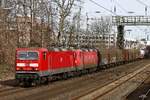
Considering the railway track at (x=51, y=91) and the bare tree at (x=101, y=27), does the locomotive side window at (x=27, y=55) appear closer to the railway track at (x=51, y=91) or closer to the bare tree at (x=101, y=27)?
the railway track at (x=51, y=91)

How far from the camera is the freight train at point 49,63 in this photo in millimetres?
27703

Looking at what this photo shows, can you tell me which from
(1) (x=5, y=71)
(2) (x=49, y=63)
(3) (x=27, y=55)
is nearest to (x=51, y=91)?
(3) (x=27, y=55)

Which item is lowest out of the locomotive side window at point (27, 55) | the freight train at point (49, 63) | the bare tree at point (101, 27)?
the freight train at point (49, 63)

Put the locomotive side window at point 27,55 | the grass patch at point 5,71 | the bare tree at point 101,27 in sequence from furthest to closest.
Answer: the bare tree at point 101,27 → the grass patch at point 5,71 → the locomotive side window at point 27,55

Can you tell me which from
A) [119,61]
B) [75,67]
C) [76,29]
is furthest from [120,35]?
[75,67]

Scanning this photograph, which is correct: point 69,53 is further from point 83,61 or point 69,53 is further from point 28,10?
point 28,10

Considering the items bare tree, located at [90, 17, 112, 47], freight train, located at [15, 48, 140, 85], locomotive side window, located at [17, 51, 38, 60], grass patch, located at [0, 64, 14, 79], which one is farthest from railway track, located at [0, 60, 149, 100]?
bare tree, located at [90, 17, 112, 47]

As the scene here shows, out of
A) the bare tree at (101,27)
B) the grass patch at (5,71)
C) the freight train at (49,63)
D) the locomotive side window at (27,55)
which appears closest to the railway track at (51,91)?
the freight train at (49,63)

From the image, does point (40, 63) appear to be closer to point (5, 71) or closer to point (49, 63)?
point (49, 63)

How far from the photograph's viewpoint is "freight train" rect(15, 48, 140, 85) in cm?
2770

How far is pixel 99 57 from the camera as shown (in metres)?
50.2

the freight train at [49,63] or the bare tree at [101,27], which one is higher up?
the bare tree at [101,27]

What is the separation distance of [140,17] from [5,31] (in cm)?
5771

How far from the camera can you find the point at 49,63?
29.7 metres
